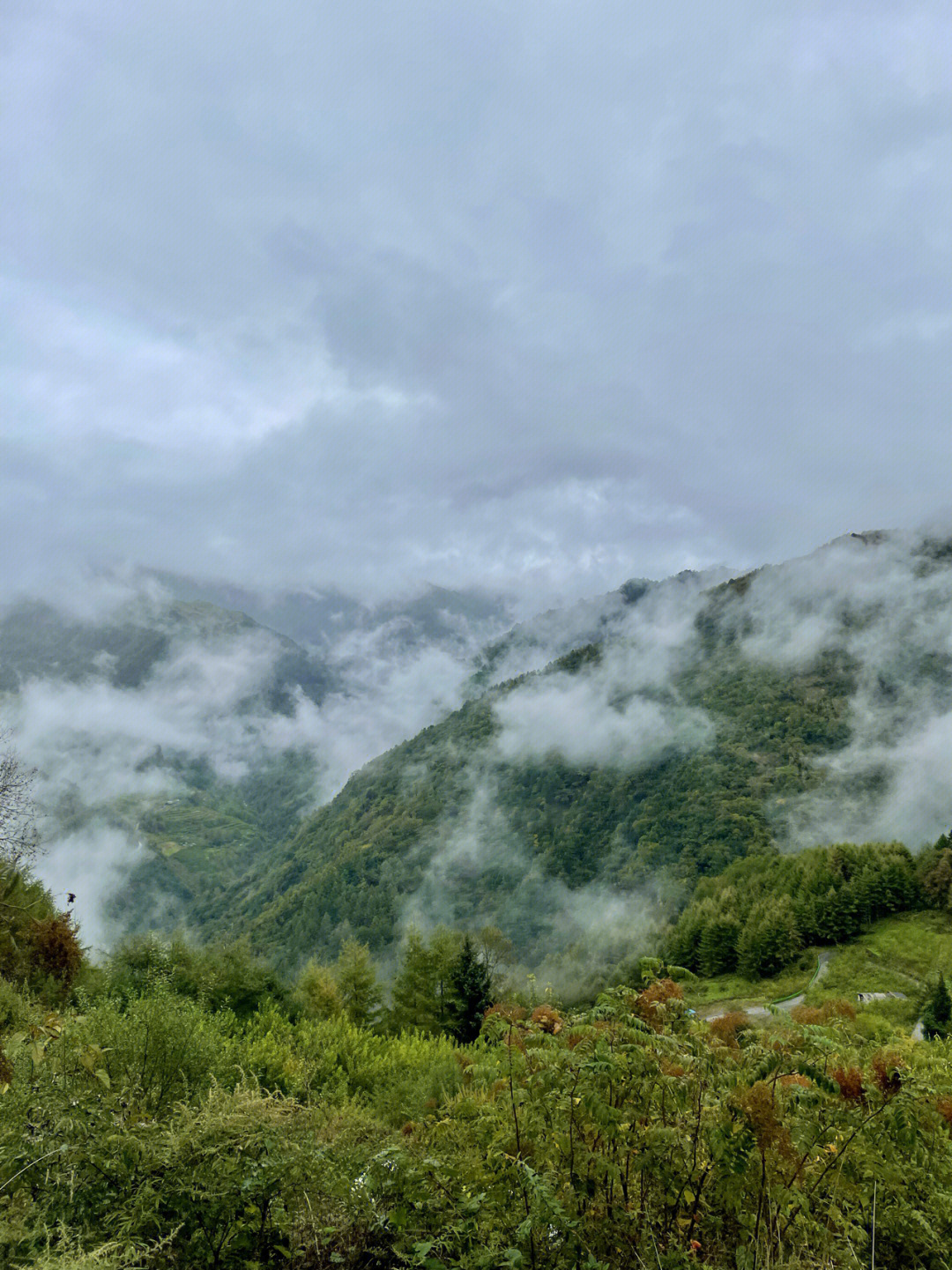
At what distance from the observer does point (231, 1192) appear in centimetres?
524

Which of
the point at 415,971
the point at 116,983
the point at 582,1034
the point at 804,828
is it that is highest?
the point at 582,1034

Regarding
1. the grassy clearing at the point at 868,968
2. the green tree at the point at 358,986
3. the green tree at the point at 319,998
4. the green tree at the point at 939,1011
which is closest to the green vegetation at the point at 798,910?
the grassy clearing at the point at 868,968

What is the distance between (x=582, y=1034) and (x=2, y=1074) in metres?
8.97

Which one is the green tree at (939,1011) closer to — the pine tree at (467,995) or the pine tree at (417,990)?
the pine tree at (467,995)

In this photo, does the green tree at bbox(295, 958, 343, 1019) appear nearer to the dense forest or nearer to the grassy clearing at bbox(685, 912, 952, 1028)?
the dense forest

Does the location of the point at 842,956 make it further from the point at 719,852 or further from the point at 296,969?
the point at 296,969

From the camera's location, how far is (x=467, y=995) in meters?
48.4

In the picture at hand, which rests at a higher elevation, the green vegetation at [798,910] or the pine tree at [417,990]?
the pine tree at [417,990]

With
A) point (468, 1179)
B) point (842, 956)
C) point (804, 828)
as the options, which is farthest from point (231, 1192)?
point (804, 828)

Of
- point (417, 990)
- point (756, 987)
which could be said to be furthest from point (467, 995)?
point (756, 987)

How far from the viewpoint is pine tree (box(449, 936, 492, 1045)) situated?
155 ft

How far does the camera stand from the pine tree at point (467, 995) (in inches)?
1854

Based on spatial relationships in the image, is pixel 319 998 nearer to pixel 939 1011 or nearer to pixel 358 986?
pixel 358 986

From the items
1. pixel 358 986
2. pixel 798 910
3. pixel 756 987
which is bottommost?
pixel 756 987
